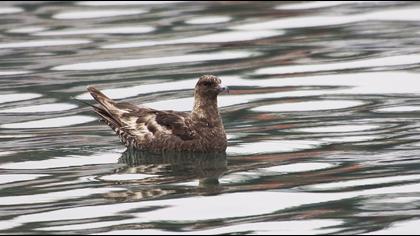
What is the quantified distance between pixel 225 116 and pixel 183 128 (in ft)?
7.52

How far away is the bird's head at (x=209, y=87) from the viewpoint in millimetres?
15266

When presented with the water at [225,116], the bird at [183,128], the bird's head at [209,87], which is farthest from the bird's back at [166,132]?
the bird's head at [209,87]

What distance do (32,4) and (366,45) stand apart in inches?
272

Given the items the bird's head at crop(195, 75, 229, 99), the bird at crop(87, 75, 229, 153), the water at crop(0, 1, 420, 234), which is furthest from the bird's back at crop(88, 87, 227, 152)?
the bird's head at crop(195, 75, 229, 99)

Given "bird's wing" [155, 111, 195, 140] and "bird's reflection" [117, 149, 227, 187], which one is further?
→ "bird's wing" [155, 111, 195, 140]

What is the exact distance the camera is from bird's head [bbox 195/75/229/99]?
601 inches

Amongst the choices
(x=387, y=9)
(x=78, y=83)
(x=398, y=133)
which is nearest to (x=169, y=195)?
(x=398, y=133)

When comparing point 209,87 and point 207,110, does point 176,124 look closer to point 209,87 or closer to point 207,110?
point 207,110

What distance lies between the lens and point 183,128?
49.9ft

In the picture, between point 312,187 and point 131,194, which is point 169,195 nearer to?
point 131,194

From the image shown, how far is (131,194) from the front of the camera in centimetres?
1304

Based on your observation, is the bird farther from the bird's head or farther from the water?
the water

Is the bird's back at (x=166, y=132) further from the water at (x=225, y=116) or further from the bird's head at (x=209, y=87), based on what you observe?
the bird's head at (x=209, y=87)

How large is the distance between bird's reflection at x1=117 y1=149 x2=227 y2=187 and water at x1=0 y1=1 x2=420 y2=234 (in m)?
0.03
